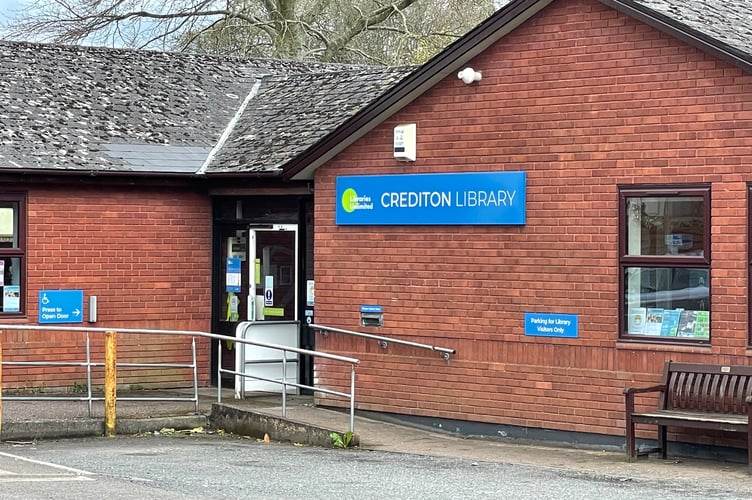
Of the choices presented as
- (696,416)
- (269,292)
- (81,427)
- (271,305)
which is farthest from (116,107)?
(696,416)

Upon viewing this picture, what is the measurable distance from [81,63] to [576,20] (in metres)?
8.34

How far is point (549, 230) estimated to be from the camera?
12922 millimetres

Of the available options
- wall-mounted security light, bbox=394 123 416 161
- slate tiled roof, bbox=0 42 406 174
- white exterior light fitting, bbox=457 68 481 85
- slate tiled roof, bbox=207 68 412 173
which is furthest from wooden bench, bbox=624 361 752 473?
slate tiled roof, bbox=0 42 406 174

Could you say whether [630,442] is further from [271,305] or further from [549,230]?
[271,305]

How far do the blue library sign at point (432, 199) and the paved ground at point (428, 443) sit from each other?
2266 mm

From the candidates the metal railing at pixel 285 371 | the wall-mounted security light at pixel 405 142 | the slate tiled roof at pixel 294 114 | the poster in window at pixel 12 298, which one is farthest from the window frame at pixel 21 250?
the wall-mounted security light at pixel 405 142

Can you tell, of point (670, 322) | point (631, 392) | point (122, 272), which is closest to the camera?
point (631, 392)

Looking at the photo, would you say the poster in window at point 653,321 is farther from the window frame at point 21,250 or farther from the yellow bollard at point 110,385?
the window frame at point 21,250

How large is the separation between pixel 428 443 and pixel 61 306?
553 cm

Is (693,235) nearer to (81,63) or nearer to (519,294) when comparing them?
(519,294)

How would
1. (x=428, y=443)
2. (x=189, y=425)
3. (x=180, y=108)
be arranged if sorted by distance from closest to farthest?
(x=428, y=443) → (x=189, y=425) → (x=180, y=108)

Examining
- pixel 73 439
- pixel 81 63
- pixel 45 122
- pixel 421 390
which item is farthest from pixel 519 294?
pixel 81 63

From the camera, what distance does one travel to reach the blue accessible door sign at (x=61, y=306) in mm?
15852

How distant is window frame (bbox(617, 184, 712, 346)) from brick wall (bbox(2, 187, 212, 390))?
662cm
